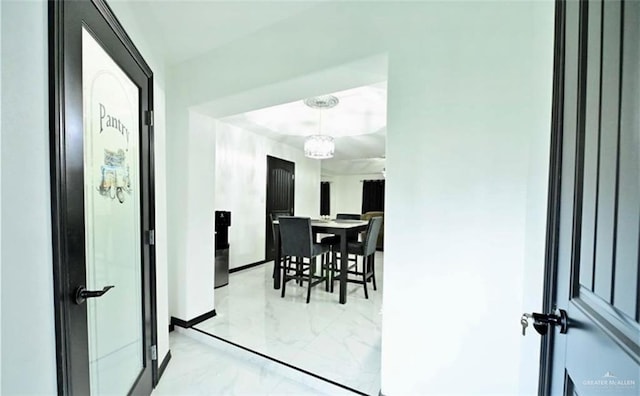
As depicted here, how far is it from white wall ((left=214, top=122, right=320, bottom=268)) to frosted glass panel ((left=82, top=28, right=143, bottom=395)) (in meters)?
2.67

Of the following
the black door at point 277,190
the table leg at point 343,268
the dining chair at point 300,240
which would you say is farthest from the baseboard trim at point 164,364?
the black door at point 277,190

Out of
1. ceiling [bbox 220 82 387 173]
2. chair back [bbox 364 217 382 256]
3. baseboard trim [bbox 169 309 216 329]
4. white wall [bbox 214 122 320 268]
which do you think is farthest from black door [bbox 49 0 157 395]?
white wall [bbox 214 122 320 268]

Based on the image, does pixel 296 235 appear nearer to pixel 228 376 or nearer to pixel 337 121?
pixel 228 376

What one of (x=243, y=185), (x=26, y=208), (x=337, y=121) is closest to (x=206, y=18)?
(x=26, y=208)

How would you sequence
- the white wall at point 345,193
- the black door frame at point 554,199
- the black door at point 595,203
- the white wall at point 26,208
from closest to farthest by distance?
the black door at point 595,203
the white wall at point 26,208
the black door frame at point 554,199
the white wall at point 345,193

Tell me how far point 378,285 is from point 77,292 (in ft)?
11.5

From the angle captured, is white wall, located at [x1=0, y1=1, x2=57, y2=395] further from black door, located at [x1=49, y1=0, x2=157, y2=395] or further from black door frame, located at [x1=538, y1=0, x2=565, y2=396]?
black door frame, located at [x1=538, y1=0, x2=565, y2=396]

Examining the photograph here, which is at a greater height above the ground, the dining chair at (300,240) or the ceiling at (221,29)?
the ceiling at (221,29)

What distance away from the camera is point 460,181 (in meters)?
1.41

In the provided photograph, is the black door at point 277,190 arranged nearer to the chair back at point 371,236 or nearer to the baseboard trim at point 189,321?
the chair back at point 371,236

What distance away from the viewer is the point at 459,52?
1.40 m

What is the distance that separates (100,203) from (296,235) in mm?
2170

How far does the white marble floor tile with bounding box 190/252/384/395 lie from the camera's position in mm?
1981

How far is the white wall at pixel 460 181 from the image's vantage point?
127cm
